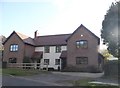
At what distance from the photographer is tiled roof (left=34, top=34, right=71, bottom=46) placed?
166ft

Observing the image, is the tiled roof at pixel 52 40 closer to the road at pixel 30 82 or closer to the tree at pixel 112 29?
the tree at pixel 112 29

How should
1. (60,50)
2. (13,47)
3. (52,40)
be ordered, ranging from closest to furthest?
1. (60,50)
2. (13,47)
3. (52,40)

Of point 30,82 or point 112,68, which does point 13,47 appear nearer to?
point 112,68

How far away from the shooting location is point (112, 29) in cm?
2942

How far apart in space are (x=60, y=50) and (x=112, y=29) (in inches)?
851

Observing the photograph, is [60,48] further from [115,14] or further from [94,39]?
[115,14]

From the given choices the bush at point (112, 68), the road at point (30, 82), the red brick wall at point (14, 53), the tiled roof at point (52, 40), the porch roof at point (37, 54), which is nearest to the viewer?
the road at point (30, 82)

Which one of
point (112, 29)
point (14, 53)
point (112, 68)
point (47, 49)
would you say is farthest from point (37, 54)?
point (112, 29)

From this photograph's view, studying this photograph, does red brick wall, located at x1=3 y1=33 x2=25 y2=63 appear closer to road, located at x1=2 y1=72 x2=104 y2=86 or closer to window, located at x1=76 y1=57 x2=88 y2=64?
window, located at x1=76 y1=57 x2=88 y2=64

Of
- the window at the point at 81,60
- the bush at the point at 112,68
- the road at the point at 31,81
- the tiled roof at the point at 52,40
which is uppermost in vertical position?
the tiled roof at the point at 52,40

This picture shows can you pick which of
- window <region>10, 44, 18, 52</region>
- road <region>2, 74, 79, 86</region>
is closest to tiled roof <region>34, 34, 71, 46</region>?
window <region>10, 44, 18, 52</region>

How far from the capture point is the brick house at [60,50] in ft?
143

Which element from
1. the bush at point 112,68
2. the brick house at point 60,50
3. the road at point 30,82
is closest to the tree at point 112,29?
the bush at point 112,68

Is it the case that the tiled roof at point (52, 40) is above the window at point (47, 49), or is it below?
above
